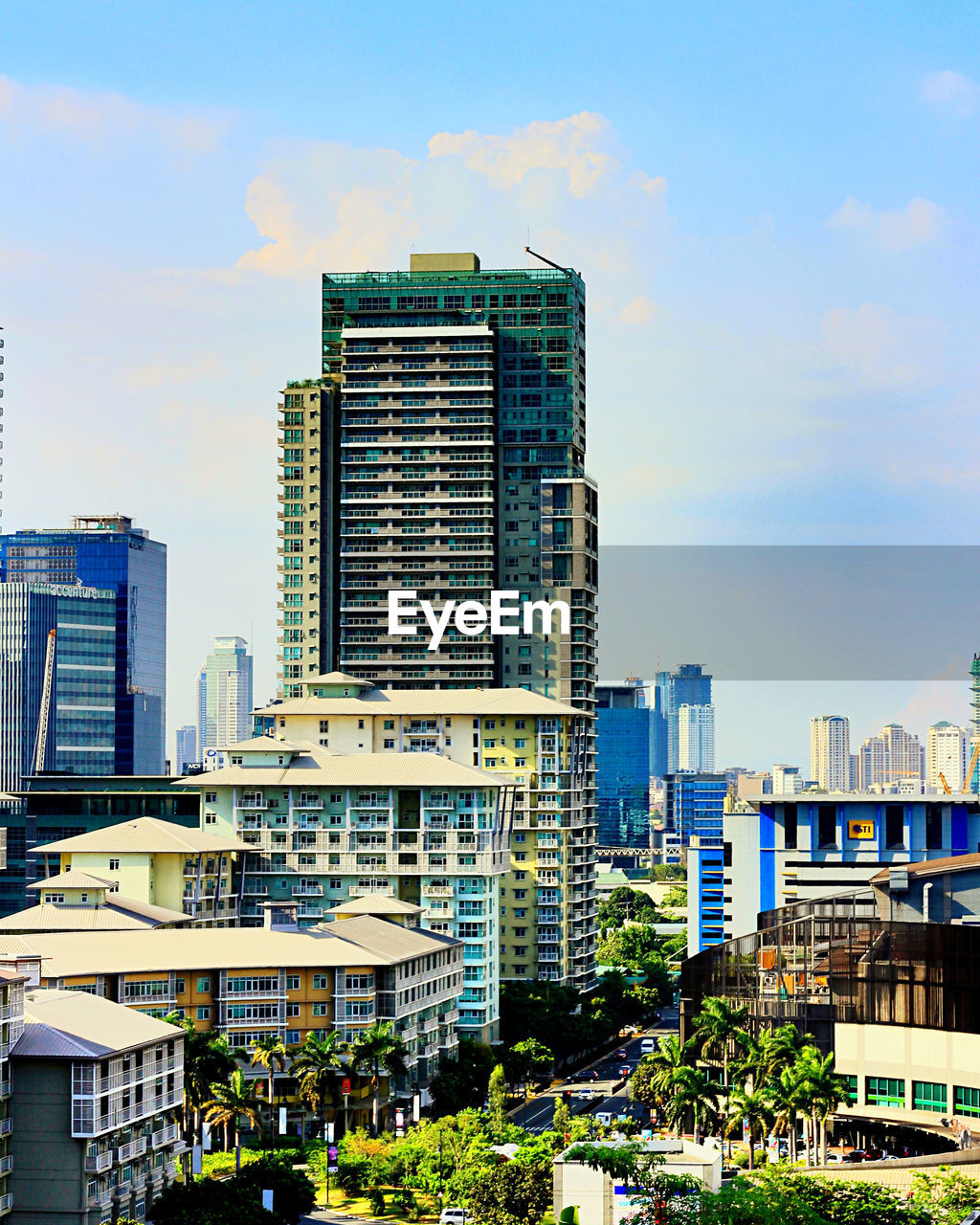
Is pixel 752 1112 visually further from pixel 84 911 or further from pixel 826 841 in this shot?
pixel 826 841

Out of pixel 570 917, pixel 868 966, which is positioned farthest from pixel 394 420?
pixel 868 966

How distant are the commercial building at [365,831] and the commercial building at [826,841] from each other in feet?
55.9

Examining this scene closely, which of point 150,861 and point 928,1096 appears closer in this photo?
point 928,1096

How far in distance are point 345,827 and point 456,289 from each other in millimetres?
52657

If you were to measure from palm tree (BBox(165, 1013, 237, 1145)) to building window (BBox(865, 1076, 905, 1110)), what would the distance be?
24921 millimetres

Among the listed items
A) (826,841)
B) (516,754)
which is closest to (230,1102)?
(516,754)

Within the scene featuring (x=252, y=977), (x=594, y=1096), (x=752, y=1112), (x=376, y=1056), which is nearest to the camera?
(x=752, y=1112)

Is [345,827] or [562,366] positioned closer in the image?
[345,827]

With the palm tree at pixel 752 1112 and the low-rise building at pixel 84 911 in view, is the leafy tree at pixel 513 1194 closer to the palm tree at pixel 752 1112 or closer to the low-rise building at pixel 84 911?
the palm tree at pixel 752 1112

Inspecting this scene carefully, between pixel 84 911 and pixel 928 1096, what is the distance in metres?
39.2

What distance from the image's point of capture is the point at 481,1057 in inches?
3765

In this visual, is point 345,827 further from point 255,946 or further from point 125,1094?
point 125,1094

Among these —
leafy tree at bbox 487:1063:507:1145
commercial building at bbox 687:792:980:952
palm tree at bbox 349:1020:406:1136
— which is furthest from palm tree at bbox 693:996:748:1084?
commercial building at bbox 687:792:980:952

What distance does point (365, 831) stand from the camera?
109 meters
